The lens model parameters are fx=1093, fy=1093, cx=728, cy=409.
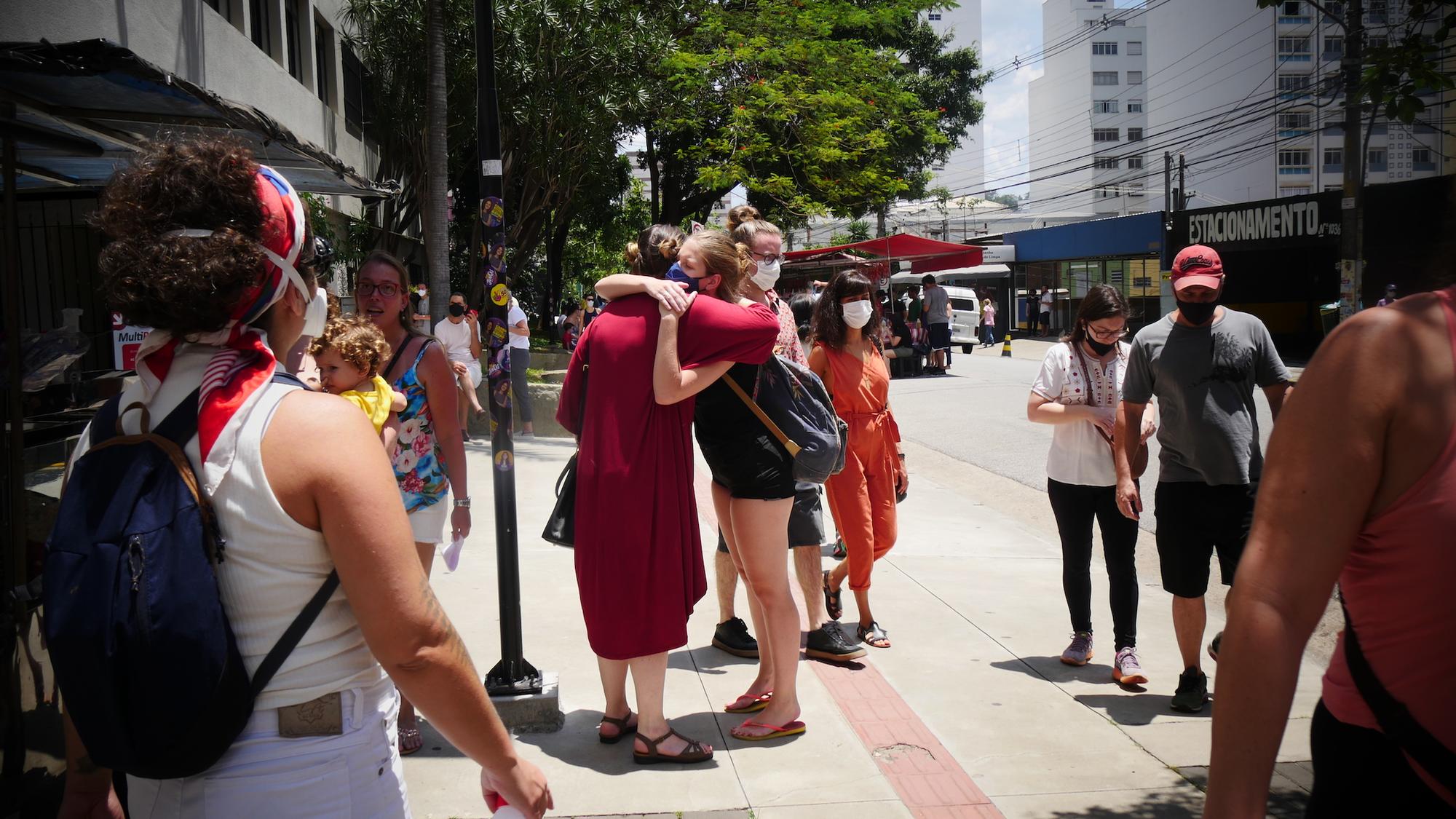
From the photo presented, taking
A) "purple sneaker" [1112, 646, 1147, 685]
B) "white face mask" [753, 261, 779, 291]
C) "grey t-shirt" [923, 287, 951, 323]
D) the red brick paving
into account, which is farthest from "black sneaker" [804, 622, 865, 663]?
"grey t-shirt" [923, 287, 951, 323]

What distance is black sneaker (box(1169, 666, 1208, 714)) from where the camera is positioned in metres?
4.73

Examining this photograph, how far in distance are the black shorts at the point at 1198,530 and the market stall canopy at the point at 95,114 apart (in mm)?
3917

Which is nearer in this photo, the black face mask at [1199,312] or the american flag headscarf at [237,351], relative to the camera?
the american flag headscarf at [237,351]

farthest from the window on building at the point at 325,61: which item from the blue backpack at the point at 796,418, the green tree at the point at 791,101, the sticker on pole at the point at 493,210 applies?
the blue backpack at the point at 796,418

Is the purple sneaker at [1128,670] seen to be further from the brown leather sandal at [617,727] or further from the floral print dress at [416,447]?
the floral print dress at [416,447]

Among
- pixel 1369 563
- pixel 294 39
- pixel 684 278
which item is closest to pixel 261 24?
pixel 294 39

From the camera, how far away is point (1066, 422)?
17.4 feet

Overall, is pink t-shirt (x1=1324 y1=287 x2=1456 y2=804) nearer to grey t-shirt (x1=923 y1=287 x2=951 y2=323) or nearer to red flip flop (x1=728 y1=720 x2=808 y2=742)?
red flip flop (x1=728 y1=720 x2=808 y2=742)

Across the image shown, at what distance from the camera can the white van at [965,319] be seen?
31547 mm

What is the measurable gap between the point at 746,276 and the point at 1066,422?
74.9 inches

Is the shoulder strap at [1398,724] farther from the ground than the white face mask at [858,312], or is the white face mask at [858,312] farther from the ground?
the white face mask at [858,312]

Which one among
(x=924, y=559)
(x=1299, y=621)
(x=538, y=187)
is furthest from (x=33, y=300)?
(x=538, y=187)

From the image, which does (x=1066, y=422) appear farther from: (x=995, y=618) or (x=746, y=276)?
(x=746, y=276)

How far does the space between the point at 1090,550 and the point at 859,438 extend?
1244 millimetres
